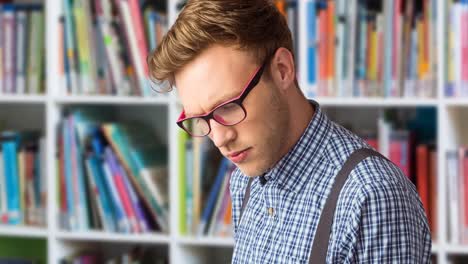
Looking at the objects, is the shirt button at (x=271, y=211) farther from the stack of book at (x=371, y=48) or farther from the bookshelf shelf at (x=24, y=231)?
the bookshelf shelf at (x=24, y=231)

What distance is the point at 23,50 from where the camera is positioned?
276 centimetres

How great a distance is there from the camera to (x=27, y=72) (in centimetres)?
277

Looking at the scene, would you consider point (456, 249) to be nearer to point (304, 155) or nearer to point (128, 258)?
point (128, 258)

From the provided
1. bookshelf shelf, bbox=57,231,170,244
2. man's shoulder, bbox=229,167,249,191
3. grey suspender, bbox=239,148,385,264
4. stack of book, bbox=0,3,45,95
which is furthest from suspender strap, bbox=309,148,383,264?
stack of book, bbox=0,3,45,95

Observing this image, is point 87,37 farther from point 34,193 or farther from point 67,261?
point 67,261

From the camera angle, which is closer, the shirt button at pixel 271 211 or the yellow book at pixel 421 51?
the shirt button at pixel 271 211

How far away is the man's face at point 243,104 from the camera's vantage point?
1.16 meters

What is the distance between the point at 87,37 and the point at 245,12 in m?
1.57

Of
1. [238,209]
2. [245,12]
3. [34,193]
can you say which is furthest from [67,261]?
[245,12]

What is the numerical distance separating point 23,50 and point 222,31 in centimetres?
177

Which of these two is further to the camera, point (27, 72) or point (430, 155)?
point (27, 72)

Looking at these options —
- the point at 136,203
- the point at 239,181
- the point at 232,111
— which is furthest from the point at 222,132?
the point at 136,203

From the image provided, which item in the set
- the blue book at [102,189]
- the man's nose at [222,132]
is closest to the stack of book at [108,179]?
the blue book at [102,189]

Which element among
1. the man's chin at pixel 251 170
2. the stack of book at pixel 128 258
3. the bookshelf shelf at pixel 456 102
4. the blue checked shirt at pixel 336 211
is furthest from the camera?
the stack of book at pixel 128 258
